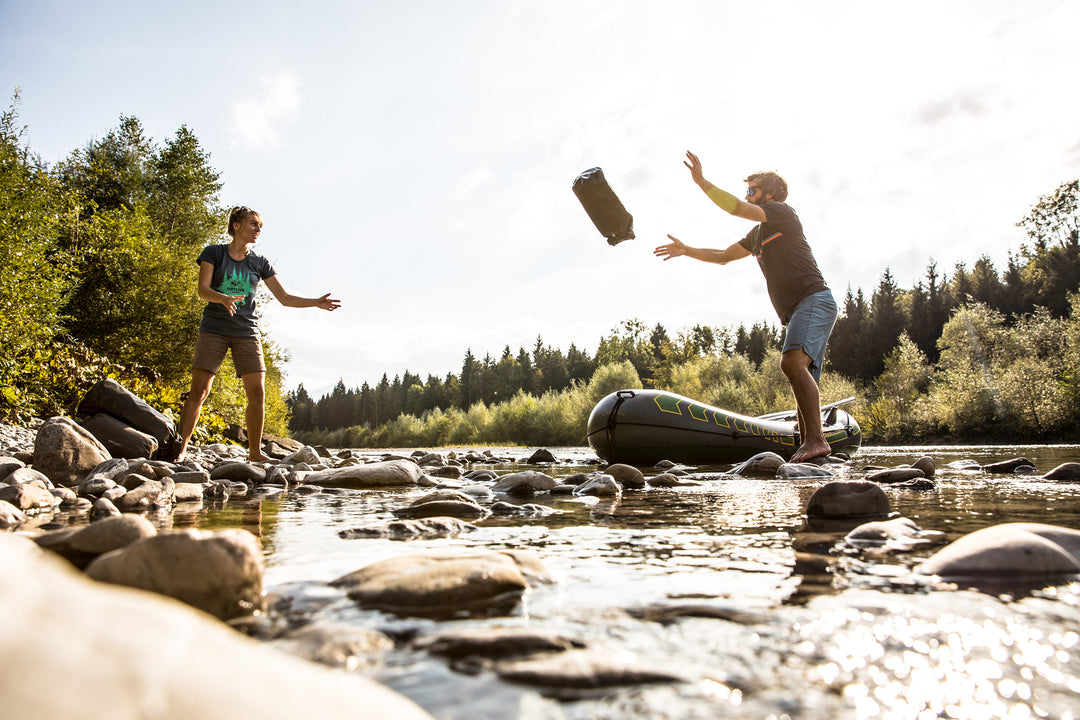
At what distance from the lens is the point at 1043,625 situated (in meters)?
1.38

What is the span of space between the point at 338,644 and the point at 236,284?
626 centimetres

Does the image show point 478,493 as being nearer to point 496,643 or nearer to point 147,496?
point 147,496

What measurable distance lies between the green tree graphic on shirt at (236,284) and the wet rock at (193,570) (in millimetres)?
5593

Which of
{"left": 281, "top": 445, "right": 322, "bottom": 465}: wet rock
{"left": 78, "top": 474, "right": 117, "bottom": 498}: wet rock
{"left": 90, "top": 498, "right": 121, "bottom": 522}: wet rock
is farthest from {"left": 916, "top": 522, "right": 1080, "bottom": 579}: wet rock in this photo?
{"left": 281, "top": 445, "right": 322, "bottom": 465}: wet rock

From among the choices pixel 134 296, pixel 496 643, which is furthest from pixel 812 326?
pixel 134 296

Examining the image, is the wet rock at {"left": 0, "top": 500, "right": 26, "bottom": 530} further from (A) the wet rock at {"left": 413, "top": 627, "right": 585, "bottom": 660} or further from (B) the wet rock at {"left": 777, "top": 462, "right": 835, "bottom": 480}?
(B) the wet rock at {"left": 777, "top": 462, "right": 835, "bottom": 480}

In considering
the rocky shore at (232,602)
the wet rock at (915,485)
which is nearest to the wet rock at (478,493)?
the rocky shore at (232,602)

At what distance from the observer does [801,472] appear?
620cm

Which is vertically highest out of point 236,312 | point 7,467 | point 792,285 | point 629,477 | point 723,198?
point 723,198

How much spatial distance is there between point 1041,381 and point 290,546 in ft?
102

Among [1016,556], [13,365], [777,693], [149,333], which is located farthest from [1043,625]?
[149,333]

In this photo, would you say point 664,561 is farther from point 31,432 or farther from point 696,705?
point 31,432

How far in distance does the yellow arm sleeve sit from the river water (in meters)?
4.12

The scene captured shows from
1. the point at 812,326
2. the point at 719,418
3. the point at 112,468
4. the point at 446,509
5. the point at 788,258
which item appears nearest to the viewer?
the point at 446,509
